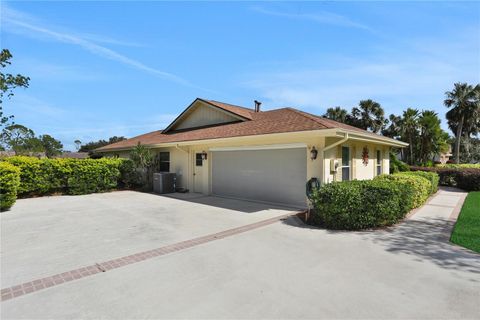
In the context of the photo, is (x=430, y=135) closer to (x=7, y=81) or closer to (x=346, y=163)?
(x=346, y=163)

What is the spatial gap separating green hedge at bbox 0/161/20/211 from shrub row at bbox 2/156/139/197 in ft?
7.48

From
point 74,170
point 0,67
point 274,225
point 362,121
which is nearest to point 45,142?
point 0,67

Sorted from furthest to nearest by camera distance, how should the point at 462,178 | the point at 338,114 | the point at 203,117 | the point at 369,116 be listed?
the point at 338,114 → the point at 369,116 → the point at 203,117 → the point at 462,178

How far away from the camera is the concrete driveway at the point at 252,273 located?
9.89ft

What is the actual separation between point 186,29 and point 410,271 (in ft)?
31.1

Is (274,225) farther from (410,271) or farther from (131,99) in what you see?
(131,99)

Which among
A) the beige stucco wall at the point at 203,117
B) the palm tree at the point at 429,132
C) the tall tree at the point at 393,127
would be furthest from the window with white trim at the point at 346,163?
the tall tree at the point at 393,127

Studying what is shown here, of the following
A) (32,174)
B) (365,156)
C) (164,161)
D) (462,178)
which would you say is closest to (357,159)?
(365,156)

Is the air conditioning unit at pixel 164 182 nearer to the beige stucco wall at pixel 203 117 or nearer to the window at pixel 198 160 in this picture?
the window at pixel 198 160

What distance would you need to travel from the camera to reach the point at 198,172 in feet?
44.6

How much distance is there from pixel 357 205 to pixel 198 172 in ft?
29.0

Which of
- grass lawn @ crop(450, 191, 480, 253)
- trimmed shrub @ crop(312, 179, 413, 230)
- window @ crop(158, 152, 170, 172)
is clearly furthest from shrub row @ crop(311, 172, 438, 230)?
window @ crop(158, 152, 170, 172)

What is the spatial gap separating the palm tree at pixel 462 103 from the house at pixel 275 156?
27.9 m

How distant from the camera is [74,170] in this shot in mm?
12961
